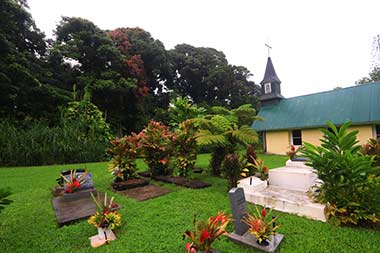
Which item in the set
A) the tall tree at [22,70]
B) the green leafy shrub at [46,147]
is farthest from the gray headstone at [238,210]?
the tall tree at [22,70]

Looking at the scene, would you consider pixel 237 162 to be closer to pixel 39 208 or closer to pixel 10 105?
pixel 39 208

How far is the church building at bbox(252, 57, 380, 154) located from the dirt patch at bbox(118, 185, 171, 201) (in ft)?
26.3

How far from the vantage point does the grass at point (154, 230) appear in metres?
2.52

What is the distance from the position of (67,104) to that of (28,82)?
7.40 ft

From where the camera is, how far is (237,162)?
14.6ft

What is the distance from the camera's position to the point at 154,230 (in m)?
2.97

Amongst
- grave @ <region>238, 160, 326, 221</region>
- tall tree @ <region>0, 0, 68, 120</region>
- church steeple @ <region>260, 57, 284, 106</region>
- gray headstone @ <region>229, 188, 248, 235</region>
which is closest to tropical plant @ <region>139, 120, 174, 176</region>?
grave @ <region>238, 160, 326, 221</region>

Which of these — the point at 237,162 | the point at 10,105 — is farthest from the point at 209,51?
the point at 237,162

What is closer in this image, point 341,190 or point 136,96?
point 341,190

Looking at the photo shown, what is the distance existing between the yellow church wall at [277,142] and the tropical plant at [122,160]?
9.87 m

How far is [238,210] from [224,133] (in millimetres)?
3034

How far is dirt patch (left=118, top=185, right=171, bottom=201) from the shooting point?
14.8 ft

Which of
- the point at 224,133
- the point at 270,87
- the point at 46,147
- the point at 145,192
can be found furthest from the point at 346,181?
the point at 270,87

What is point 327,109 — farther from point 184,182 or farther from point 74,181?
point 74,181
